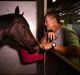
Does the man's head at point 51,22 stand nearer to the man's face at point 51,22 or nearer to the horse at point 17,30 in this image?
the man's face at point 51,22

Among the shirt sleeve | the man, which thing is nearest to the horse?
the man

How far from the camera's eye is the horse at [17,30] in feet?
5.49

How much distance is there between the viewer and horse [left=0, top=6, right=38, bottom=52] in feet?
5.49

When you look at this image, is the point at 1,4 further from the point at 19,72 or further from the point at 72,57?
the point at 72,57

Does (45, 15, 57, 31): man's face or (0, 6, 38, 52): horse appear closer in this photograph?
(45, 15, 57, 31): man's face

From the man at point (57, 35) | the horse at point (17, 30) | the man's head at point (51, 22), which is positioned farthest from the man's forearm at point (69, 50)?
the horse at point (17, 30)

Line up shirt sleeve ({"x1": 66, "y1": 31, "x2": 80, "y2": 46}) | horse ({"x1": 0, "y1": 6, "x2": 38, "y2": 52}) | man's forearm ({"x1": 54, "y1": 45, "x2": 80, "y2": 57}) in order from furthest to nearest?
horse ({"x1": 0, "y1": 6, "x2": 38, "y2": 52})
shirt sleeve ({"x1": 66, "y1": 31, "x2": 80, "y2": 46})
man's forearm ({"x1": 54, "y1": 45, "x2": 80, "y2": 57})

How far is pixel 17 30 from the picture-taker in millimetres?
1704

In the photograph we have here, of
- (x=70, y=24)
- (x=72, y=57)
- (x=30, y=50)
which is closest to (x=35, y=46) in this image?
(x=30, y=50)

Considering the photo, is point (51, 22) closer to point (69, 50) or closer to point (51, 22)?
point (51, 22)

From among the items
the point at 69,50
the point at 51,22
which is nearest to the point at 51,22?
the point at 51,22

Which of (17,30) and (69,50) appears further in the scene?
(17,30)

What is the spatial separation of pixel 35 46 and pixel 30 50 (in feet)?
0.21

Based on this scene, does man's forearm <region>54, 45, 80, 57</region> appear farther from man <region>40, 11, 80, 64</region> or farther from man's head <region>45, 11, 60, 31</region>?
man's head <region>45, 11, 60, 31</region>
